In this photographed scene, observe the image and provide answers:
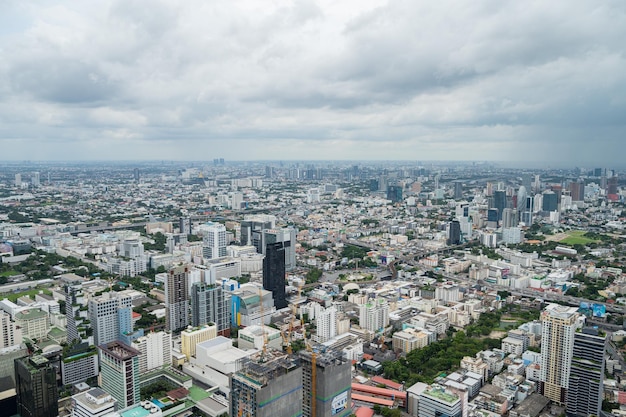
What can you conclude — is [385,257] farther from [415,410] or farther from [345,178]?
[345,178]

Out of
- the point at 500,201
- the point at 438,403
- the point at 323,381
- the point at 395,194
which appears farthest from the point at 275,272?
the point at 395,194

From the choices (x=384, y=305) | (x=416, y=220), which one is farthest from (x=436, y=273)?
(x=416, y=220)

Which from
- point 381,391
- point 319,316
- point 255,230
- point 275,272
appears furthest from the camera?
point 255,230

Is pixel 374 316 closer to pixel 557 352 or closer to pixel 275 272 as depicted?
pixel 275 272

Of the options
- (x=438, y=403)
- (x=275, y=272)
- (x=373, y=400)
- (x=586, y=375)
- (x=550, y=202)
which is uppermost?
(x=550, y=202)

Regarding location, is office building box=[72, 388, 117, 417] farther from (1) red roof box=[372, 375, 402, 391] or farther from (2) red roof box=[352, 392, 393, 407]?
(1) red roof box=[372, 375, 402, 391]
